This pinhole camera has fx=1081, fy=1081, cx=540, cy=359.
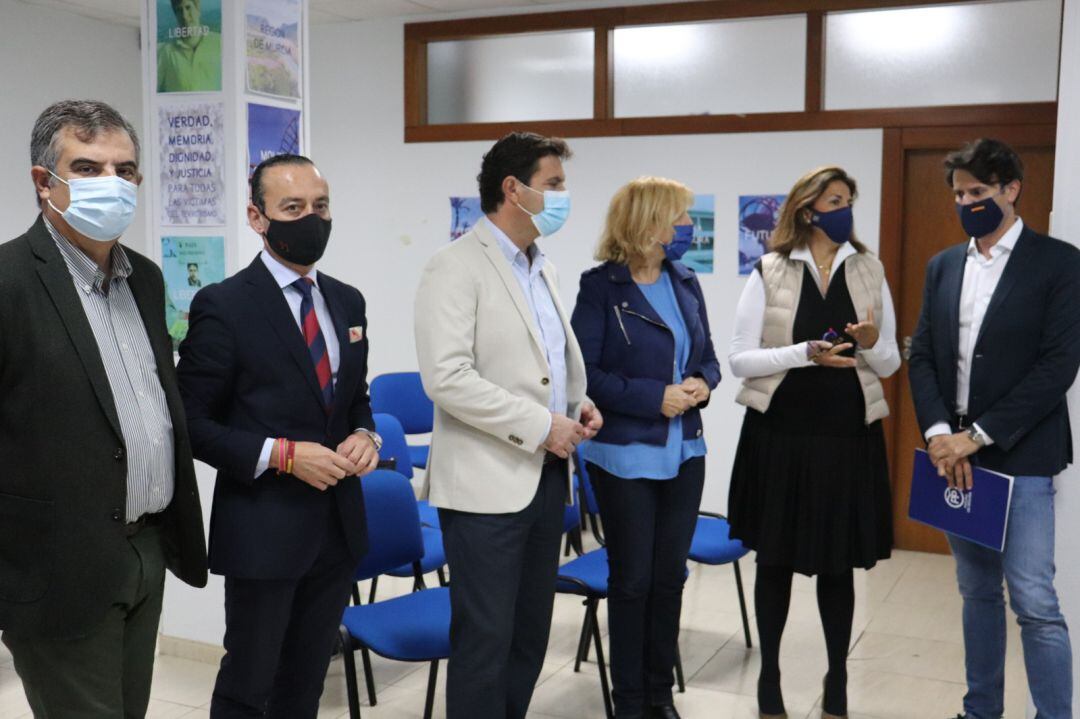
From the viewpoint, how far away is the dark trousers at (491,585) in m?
2.75

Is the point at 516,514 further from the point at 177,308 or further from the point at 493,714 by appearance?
the point at 177,308

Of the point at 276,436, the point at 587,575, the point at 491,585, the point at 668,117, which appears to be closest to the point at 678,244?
the point at 587,575

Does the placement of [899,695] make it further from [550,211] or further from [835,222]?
[550,211]

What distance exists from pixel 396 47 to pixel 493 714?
481 centimetres

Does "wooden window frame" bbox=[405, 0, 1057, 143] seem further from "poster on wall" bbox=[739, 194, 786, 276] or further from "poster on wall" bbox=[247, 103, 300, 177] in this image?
"poster on wall" bbox=[247, 103, 300, 177]

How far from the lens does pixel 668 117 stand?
19.7 ft

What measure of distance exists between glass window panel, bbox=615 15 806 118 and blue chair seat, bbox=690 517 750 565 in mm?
2651

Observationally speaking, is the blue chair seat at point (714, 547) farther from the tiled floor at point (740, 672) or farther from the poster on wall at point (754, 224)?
the poster on wall at point (754, 224)

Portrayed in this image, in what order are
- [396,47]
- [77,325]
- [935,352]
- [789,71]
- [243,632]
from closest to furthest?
[77,325] < [243,632] < [935,352] < [789,71] < [396,47]

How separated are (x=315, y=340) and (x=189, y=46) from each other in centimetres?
193

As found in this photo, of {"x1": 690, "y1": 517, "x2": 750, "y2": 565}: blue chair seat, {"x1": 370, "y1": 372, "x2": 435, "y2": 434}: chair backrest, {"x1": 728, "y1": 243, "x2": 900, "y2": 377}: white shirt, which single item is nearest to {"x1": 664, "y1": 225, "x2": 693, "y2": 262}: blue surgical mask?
{"x1": 728, "y1": 243, "x2": 900, "y2": 377}: white shirt

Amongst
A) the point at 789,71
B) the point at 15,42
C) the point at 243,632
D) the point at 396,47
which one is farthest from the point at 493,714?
the point at 15,42

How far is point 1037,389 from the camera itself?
2.93 m

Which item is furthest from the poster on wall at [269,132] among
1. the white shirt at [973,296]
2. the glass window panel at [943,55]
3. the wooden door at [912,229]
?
the wooden door at [912,229]
